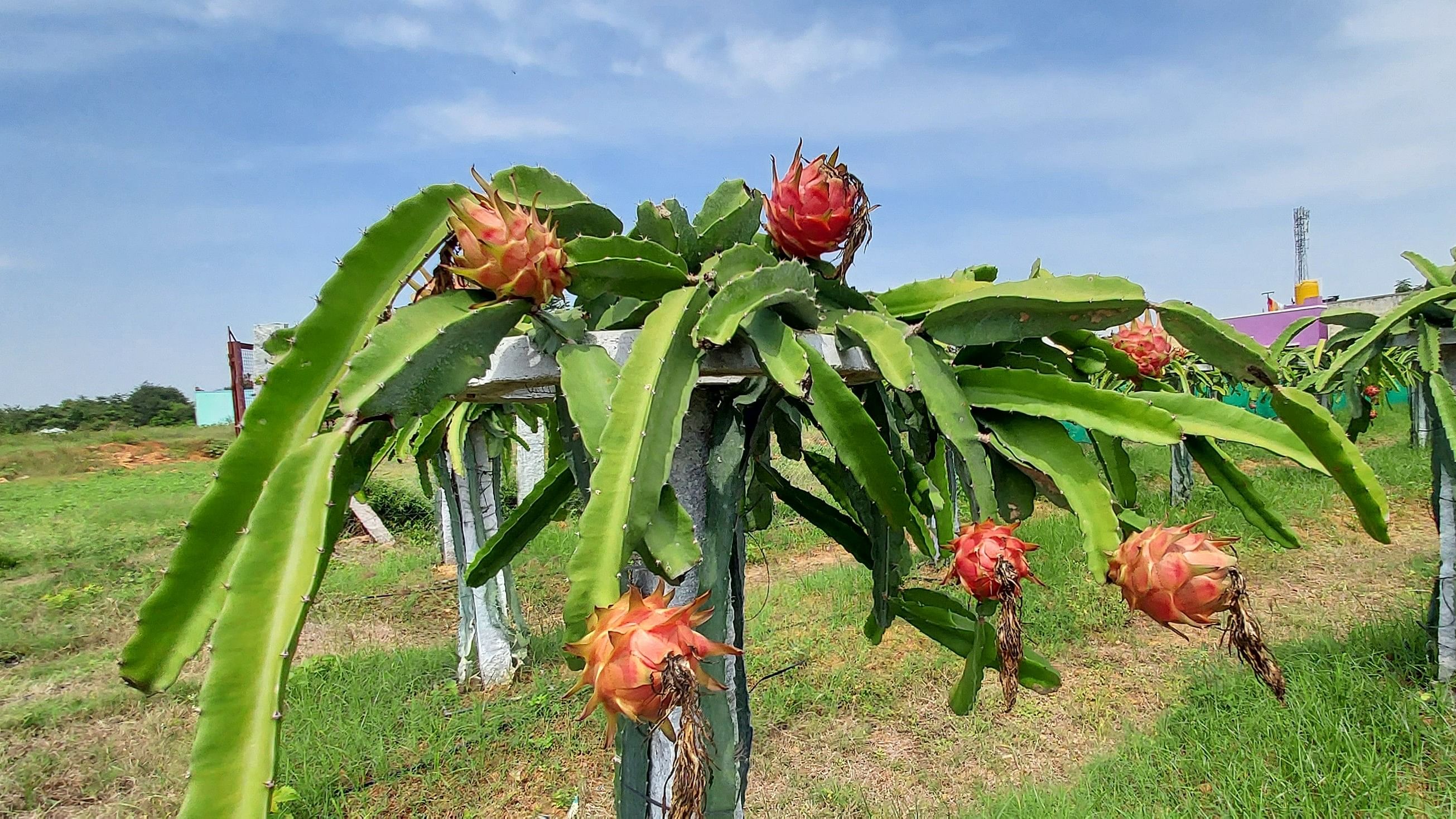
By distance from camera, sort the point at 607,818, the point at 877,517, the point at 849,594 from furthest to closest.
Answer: the point at 849,594 < the point at 607,818 < the point at 877,517

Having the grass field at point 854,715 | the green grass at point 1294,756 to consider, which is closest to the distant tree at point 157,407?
the grass field at point 854,715

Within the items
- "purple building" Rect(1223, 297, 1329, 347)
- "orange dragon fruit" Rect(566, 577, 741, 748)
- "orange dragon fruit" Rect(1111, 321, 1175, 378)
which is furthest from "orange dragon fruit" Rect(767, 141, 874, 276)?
"purple building" Rect(1223, 297, 1329, 347)

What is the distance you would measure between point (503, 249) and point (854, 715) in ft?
10.4

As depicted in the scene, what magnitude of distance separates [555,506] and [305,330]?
56cm

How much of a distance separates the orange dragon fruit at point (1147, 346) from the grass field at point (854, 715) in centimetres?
107

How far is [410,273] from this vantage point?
0.88 m

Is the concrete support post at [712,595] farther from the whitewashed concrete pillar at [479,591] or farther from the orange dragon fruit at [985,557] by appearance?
the whitewashed concrete pillar at [479,591]

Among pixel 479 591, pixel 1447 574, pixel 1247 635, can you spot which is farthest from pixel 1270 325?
pixel 1247 635

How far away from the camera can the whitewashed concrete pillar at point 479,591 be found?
3584 mm

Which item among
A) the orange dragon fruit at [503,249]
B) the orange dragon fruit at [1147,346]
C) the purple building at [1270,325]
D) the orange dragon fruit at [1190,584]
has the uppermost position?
the purple building at [1270,325]

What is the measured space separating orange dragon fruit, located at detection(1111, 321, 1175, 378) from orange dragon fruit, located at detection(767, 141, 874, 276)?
0.64 m

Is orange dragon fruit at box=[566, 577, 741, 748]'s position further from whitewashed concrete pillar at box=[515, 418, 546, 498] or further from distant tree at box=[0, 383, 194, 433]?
distant tree at box=[0, 383, 194, 433]

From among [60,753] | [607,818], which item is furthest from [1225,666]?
[60,753]

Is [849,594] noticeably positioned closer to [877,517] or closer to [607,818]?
[607,818]
